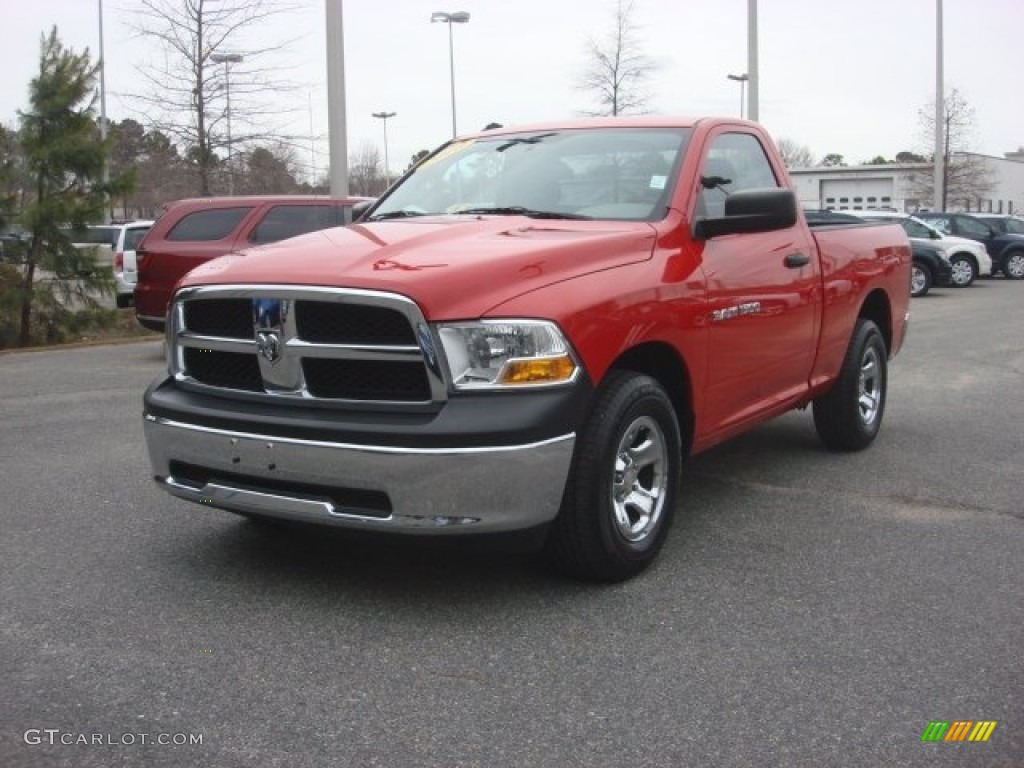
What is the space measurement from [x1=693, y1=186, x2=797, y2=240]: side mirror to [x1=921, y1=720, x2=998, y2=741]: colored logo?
7.55 feet

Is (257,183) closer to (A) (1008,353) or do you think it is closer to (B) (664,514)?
(A) (1008,353)

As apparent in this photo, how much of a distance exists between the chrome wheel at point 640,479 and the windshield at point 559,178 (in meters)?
0.99

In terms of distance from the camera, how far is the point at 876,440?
6.97 m

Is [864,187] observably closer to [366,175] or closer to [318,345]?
[366,175]

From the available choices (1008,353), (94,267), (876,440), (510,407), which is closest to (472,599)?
(510,407)

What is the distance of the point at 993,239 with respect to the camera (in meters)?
27.0

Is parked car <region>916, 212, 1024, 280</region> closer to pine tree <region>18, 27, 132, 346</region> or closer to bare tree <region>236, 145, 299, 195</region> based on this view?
bare tree <region>236, 145, 299, 195</region>

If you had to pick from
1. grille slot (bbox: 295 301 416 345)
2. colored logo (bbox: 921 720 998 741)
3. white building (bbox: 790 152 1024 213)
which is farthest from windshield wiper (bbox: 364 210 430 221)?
white building (bbox: 790 152 1024 213)

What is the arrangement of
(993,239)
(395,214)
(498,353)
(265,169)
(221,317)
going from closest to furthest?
(498,353), (221,317), (395,214), (265,169), (993,239)

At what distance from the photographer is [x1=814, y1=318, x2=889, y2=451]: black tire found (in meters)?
6.32

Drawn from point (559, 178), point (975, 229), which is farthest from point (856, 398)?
point (975, 229)

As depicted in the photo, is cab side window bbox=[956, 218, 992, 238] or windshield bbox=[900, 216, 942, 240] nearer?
windshield bbox=[900, 216, 942, 240]

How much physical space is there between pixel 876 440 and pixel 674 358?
3107 mm

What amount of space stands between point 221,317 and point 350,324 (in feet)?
2.16
